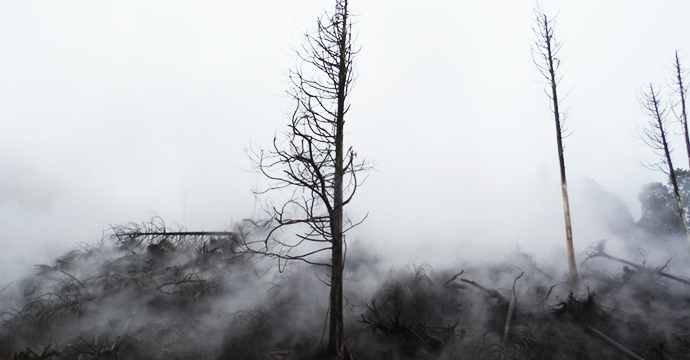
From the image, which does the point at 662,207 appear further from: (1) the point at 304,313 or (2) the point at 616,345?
(1) the point at 304,313

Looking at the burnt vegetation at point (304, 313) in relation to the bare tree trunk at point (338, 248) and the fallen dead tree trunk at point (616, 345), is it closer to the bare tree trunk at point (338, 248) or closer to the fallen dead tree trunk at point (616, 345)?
the fallen dead tree trunk at point (616, 345)

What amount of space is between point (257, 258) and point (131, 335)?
3.85m

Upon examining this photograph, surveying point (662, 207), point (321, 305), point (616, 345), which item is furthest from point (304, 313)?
point (662, 207)

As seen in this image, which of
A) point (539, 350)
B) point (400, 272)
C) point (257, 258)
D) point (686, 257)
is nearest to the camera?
point (539, 350)

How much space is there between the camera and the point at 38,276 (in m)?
8.45

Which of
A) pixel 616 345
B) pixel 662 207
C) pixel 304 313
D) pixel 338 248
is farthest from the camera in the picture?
pixel 662 207

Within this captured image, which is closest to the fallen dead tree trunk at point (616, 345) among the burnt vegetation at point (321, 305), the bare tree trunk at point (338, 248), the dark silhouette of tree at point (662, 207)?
the burnt vegetation at point (321, 305)

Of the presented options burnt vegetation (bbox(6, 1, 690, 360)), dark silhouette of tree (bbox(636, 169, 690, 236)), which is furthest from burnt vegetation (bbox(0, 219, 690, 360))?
dark silhouette of tree (bbox(636, 169, 690, 236))

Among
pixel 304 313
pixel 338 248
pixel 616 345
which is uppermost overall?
pixel 338 248

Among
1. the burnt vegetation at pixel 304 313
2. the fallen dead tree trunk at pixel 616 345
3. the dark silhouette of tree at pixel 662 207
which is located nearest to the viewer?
the fallen dead tree trunk at pixel 616 345

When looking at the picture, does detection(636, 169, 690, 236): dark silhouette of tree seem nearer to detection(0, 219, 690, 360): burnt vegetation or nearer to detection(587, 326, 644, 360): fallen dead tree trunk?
detection(0, 219, 690, 360): burnt vegetation

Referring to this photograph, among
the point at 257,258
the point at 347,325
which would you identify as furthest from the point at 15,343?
the point at 347,325

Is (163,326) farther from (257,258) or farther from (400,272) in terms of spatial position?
(400,272)

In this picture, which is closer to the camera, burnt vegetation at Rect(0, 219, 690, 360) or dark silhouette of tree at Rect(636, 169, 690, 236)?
burnt vegetation at Rect(0, 219, 690, 360)
